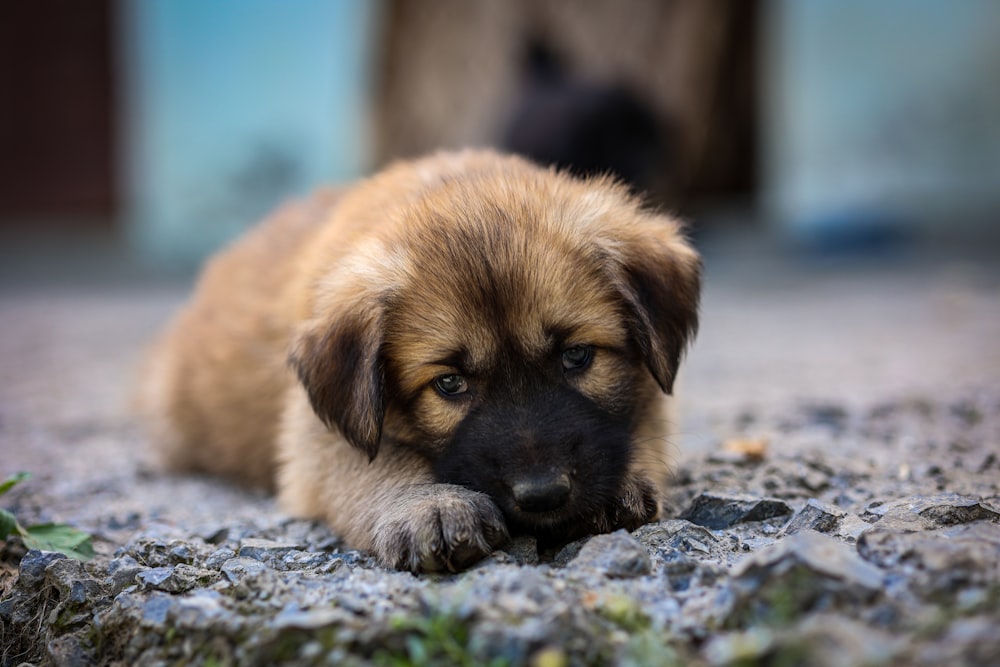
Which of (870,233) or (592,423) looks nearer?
(592,423)

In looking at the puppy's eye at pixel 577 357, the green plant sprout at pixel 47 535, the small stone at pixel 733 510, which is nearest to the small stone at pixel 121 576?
the green plant sprout at pixel 47 535

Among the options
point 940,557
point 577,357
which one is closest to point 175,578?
point 577,357

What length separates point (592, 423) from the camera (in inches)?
105

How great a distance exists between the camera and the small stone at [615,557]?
7.50ft

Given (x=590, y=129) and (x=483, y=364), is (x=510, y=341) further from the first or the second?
(x=590, y=129)

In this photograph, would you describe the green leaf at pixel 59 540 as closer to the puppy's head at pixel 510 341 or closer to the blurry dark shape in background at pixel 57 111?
the puppy's head at pixel 510 341

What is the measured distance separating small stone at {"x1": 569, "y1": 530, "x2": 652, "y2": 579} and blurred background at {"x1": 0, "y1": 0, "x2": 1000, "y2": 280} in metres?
7.21

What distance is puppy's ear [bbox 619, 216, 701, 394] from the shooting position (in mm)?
2906

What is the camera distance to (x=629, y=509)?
2.67 m

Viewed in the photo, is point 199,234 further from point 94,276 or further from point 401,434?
point 401,434

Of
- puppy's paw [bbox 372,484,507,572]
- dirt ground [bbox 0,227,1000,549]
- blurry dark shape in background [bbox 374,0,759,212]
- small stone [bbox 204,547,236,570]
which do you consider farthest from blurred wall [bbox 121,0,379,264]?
puppy's paw [bbox 372,484,507,572]

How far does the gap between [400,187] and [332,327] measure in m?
0.77

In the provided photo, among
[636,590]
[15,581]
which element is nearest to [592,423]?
[636,590]

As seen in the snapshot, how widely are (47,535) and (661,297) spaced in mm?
1952
